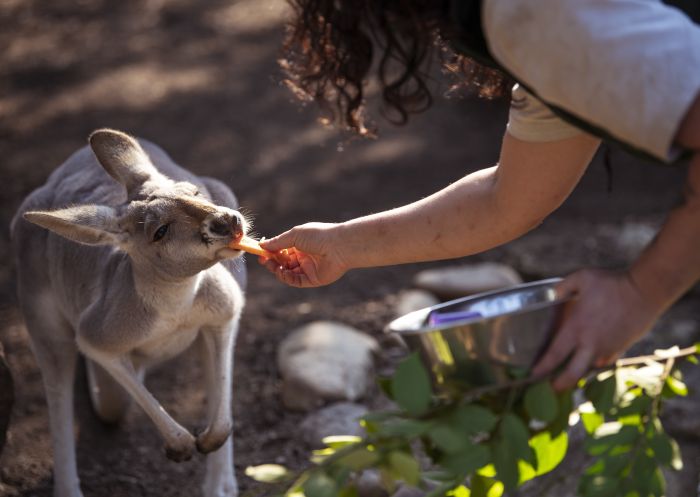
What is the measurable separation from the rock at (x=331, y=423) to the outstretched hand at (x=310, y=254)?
958mm

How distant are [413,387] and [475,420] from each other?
0.10 m

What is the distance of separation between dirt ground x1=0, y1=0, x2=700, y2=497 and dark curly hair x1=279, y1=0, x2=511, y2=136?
0.45m

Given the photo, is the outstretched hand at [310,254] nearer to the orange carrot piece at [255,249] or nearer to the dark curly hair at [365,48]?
the orange carrot piece at [255,249]

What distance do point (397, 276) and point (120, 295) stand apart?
159 centimetres

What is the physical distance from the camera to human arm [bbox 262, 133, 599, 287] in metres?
1.63

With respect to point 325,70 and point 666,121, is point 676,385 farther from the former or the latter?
point 325,70

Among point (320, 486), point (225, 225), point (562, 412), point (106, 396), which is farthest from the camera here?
point (106, 396)

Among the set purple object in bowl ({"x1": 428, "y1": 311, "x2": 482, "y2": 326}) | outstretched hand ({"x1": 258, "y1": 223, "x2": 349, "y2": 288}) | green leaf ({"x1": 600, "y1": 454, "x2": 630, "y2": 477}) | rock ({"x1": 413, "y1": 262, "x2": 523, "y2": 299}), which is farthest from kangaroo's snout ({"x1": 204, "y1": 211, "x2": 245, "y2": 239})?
rock ({"x1": 413, "y1": 262, "x2": 523, "y2": 299})

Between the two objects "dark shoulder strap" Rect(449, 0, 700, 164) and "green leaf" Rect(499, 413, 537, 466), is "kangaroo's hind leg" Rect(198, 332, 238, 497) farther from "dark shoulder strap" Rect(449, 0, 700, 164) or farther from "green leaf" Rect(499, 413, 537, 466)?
"dark shoulder strap" Rect(449, 0, 700, 164)

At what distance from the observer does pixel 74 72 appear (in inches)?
220

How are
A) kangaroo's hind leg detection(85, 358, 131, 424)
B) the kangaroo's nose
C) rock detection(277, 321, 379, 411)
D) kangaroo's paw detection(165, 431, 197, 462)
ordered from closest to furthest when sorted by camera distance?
the kangaroo's nose → kangaroo's paw detection(165, 431, 197, 462) → kangaroo's hind leg detection(85, 358, 131, 424) → rock detection(277, 321, 379, 411)

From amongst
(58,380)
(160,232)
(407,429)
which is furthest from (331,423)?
(407,429)

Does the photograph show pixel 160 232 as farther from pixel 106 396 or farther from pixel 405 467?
pixel 405 467

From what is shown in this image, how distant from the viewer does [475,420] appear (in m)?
1.46
